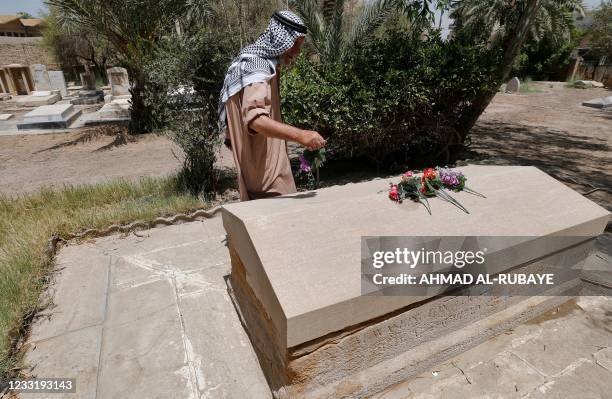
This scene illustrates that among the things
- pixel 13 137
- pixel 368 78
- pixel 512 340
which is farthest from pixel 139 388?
pixel 13 137

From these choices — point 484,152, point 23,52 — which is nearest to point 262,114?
point 484,152

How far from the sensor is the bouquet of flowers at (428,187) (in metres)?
2.02

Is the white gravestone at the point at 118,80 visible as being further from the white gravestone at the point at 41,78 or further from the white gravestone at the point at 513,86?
the white gravestone at the point at 513,86

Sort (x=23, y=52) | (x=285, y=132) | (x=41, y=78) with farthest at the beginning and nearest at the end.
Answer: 1. (x=23, y=52)
2. (x=41, y=78)
3. (x=285, y=132)

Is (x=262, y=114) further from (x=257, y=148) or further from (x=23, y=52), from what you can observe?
(x=23, y=52)

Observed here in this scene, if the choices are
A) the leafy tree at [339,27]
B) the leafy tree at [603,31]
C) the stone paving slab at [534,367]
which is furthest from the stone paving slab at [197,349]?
the leafy tree at [603,31]

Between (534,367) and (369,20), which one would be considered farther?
(369,20)

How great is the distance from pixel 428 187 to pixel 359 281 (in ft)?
2.76

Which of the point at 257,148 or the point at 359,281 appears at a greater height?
the point at 257,148

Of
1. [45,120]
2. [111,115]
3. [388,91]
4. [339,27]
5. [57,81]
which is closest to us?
[388,91]

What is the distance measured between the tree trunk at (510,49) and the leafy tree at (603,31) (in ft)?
76.1

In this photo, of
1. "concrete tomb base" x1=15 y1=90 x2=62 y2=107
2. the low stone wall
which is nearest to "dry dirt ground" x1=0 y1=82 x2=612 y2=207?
"concrete tomb base" x1=15 y1=90 x2=62 y2=107

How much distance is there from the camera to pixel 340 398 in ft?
5.70

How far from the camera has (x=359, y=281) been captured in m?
1.54
